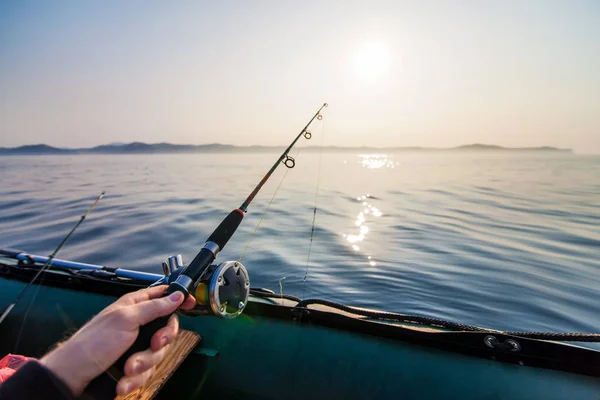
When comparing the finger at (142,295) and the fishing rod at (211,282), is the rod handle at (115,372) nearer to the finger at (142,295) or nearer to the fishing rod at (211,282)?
the finger at (142,295)

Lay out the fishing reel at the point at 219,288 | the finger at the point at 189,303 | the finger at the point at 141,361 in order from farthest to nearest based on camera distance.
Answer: the fishing reel at the point at 219,288, the finger at the point at 189,303, the finger at the point at 141,361

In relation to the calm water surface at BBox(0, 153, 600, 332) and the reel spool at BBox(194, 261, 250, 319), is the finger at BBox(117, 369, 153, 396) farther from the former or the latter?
the calm water surface at BBox(0, 153, 600, 332)

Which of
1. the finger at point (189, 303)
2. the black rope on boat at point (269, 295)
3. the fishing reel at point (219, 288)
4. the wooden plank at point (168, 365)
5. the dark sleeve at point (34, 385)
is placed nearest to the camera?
the dark sleeve at point (34, 385)

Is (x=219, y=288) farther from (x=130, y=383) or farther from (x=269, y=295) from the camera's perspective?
(x=269, y=295)

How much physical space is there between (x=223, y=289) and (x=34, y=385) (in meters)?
0.72

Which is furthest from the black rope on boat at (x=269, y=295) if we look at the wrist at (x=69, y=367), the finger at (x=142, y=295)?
the wrist at (x=69, y=367)

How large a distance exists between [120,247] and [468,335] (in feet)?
17.0

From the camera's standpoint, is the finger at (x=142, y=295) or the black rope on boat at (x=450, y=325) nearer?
the finger at (x=142, y=295)

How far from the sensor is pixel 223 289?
1436 millimetres

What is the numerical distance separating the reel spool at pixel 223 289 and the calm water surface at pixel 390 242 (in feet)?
7.24

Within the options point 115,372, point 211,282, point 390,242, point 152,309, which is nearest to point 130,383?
point 115,372

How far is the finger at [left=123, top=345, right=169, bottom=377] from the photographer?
854 mm

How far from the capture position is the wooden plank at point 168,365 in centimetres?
177

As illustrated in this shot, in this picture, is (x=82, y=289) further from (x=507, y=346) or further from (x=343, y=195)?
(x=343, y=195)
